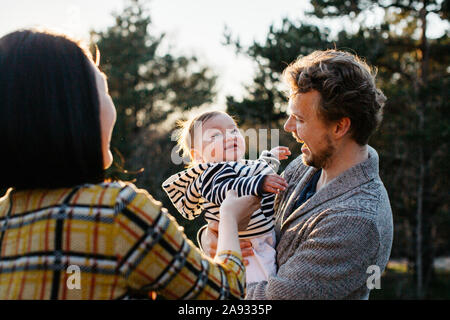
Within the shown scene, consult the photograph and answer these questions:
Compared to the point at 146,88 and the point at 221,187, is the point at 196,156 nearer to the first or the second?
the point at 221,187

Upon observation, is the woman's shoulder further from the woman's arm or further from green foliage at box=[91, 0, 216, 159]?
green foliage at box=[91, 0, 216, 159]

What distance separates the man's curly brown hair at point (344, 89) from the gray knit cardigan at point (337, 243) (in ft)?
0.86

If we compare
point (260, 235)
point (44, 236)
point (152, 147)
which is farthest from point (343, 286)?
point (152, 147)

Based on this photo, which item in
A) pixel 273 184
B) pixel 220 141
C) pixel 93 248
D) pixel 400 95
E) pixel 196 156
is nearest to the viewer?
pixel 93 248

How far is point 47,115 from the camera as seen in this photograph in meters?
1.13

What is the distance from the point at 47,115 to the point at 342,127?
153 centimetres

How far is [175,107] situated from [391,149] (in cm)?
941

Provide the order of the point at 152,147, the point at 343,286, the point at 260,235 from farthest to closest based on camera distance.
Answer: the point at 152,147 < the point at 260,235 < the point at 343,286

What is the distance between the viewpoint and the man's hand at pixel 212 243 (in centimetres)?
228

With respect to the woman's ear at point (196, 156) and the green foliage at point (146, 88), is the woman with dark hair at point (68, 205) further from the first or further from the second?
the green foliage at point (146, 88)

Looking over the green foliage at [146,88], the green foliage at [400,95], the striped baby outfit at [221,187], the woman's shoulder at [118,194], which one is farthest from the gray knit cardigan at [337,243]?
A: the green foliage at [146,88]

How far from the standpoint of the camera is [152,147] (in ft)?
54.4

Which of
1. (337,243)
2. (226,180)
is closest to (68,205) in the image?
(337,243)
